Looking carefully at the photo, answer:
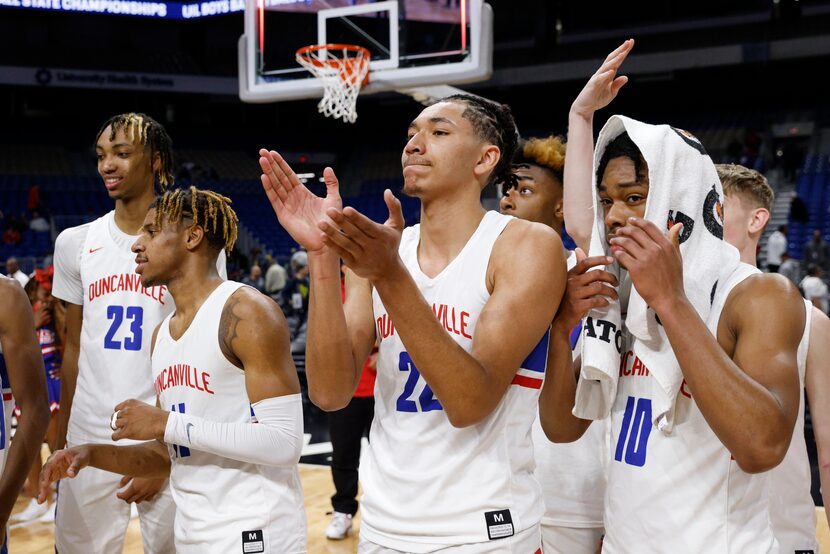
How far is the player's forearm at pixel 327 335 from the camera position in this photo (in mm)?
2240

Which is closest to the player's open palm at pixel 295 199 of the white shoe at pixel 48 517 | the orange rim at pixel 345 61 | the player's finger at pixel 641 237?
the player's finger at pixel 641 237

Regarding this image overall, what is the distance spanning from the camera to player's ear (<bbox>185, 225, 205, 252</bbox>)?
3.14 meters

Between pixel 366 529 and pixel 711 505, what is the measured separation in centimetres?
88

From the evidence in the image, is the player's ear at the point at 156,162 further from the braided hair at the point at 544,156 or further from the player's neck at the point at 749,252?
the player's neck at the point at 749,252

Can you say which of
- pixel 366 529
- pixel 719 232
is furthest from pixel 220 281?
pixel 719 232

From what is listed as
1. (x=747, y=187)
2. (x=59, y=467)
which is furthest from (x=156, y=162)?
(x=747, y=187)

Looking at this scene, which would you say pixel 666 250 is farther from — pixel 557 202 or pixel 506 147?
pixel 557 202

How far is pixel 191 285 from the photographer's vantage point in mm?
3104

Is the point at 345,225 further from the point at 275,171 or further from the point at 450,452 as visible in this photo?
the point at 450,452

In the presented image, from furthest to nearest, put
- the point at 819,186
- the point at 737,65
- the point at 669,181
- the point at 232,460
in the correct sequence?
the point at 737,65 < the point at 819,186 < the point at 232,460 < the point at 669,181

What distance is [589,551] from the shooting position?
3.00 metres

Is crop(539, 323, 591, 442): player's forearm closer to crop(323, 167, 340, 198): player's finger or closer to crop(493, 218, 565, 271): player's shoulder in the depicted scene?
crop(493, 218, 565, 271): player's shoulder

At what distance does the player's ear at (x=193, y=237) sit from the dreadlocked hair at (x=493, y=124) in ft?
3.54

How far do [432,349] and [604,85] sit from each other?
1107 mm
